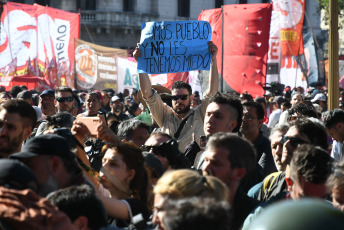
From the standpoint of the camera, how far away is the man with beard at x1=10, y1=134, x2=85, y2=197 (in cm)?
361

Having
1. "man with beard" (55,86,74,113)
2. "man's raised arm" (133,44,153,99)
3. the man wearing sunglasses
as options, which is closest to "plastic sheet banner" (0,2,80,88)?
"man with beard" (55,86,74,113)

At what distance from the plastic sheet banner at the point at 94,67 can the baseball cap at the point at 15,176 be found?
703 inches

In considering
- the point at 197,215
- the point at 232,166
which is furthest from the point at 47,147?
the point at 197,215

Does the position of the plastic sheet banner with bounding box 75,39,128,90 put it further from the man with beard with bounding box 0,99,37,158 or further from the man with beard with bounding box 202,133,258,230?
the man with beard with bounding box 202,133,258,230

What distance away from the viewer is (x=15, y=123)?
16.2ft

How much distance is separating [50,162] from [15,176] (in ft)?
2.51

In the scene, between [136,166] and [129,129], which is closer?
[136,166]

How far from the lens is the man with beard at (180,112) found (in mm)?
6555

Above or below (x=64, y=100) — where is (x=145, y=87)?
above

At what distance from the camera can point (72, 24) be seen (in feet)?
68.7

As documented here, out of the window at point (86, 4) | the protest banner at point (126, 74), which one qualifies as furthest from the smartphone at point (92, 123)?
the window at point (86, 4)

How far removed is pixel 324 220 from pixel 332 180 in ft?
5.91

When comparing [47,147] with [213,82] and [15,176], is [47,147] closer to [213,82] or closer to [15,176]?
[15,176]

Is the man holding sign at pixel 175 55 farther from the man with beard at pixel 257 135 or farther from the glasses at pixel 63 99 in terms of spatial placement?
the glasses at pixel 63 99
